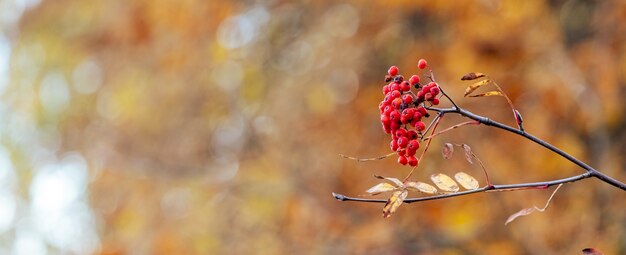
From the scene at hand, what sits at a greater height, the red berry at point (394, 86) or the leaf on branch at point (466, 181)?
the red berry at point (394, 86)

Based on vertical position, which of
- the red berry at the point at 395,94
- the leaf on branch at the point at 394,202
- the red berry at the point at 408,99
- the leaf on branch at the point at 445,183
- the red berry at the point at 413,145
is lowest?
the leaf on branch at the point at 445,183

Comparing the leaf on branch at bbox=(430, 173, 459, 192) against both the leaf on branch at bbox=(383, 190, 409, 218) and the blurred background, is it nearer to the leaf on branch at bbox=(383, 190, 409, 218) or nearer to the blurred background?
the leaf on branch at bbox=(383, 190, 409, 218)

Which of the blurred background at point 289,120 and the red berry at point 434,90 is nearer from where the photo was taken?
the red berry at point 434,90

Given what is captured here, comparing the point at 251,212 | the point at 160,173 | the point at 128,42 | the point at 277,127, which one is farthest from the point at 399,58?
the point at 128,42

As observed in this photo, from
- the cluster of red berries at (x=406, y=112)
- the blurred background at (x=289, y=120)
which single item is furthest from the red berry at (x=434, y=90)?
the blurred background at (x=289, y=120)

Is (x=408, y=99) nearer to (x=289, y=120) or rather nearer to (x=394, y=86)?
(x=394, y=86)

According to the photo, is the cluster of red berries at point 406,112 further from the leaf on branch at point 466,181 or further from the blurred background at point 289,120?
the blurred background at point 289,120

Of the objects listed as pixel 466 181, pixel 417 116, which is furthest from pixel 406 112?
pixel 466 181
